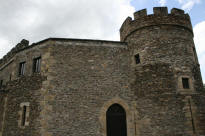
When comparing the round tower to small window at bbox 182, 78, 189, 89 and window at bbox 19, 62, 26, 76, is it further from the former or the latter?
window at bbox 19, 62, 26, 76

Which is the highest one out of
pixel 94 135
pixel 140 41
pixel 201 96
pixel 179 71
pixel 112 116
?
pixel 140 41

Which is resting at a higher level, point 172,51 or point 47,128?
point 172,51

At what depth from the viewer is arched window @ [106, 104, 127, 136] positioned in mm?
9148

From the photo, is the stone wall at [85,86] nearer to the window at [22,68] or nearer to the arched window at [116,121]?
the arched window at [116,121]

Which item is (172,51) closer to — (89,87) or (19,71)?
(89,87)

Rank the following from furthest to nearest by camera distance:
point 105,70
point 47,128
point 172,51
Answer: point 105,70 < point 172,51 < point 47,128

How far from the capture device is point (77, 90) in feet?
30.8

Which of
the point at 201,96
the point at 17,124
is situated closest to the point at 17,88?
the point at 17,124

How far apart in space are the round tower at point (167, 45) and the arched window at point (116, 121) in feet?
8.71

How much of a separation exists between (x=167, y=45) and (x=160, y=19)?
63.5 inches

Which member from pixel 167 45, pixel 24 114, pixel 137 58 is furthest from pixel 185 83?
pixel 24 114

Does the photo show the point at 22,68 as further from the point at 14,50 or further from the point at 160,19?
the point at 160,19

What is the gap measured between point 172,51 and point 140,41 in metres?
1.85

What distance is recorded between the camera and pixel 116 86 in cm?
980
